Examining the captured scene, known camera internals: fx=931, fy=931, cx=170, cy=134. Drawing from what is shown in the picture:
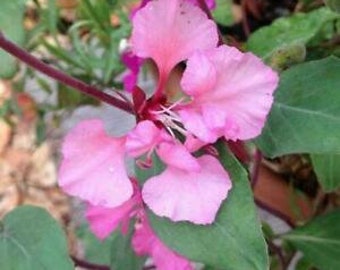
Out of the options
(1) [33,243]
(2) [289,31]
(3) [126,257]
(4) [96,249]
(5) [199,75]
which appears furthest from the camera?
(4) [96,249]

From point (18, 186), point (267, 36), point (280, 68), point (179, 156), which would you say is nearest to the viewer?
point (179, 156)

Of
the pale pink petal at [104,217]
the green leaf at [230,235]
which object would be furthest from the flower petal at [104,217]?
the green leaf at [230,235]

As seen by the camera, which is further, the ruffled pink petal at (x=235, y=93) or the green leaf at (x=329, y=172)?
the green leaf at (x=329, y=172)

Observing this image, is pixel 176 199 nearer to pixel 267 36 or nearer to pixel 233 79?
pixel 233 79

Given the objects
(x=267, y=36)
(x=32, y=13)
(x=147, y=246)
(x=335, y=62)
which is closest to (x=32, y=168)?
(x=32, y=13)

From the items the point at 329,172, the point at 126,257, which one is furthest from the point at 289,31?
the point at 126,257

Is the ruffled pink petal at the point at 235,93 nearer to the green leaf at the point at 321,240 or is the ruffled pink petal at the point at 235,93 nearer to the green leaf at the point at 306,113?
the green leaf at the point at 306,113

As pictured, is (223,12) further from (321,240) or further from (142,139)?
(142,139)
